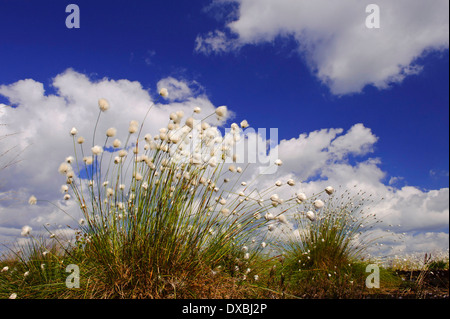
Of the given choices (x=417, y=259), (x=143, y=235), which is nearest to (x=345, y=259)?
(x=417, y=259)

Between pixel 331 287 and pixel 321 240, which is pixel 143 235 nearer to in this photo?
pixel 331 287

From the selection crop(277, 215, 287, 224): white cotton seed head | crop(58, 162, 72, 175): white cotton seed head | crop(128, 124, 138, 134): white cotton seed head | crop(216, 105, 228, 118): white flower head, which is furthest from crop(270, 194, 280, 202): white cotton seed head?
crop(58, 162, 72, 175): white cotton seed head

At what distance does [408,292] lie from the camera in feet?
16.1

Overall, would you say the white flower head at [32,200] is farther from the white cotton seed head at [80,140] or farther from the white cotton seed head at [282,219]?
the white cotton seed head at [282,219]

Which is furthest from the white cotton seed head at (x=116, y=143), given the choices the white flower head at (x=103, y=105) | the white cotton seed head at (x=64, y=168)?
the white cotton seed head at (x=64, y=168)

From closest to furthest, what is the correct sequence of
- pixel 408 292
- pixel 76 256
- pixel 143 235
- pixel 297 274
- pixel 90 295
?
1. pixel 90 295
2. pixel 143 235
3. pixel 76 256
4. pixel 408 292
5. pixel 297 274

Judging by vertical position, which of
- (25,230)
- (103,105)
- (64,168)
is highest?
(103,105)

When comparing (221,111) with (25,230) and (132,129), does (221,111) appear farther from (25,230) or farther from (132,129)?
(25,230)

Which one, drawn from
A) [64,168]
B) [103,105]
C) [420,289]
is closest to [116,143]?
[103,105]

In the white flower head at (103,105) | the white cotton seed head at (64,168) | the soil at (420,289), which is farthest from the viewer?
the soil at (420,289)

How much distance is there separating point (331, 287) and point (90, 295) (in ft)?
9.68

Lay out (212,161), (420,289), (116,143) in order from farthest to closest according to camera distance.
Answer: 1. (420,289)
2. (212,161)
3. (116,143)

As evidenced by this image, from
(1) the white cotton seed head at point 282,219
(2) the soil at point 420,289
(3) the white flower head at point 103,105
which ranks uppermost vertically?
(3) the white flower head at point 103,105

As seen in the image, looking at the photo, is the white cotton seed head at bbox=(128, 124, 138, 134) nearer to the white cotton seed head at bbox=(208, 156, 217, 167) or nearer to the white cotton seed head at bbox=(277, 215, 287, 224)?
the white cotton seed head at bbox=(208, 156, 217, 167)
